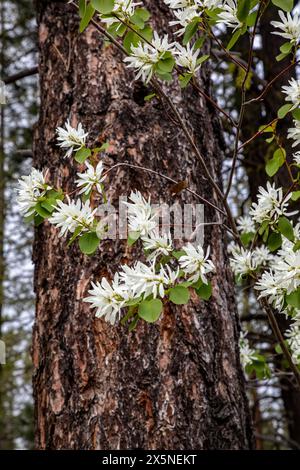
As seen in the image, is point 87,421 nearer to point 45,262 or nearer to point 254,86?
point 45,262

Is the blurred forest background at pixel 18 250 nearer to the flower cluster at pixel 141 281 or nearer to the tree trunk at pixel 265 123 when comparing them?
the tree trunk at pixel 265 123

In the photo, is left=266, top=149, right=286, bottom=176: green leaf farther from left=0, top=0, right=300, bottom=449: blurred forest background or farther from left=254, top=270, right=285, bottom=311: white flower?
left=0, top=0, right=300, bottom=449: blurred forest background

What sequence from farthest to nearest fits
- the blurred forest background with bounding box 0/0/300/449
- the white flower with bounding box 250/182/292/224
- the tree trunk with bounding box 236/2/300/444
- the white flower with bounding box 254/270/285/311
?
1. the blurred forest background with bounding box 0/0/300/449
2. the tree trunk with bounding box 236/2/300/444
3. the white flower with bounding box 250/182/292/224
4. the white flower with bounding box 254/270/285/311

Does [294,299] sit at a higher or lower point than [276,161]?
lower

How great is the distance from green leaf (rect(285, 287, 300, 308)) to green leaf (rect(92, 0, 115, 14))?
76 cm

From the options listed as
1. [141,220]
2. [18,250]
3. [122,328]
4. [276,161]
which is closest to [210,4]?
[276,161]

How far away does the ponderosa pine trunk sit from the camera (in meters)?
2.03

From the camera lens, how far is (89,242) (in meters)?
1.39

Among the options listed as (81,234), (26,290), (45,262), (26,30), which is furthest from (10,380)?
(81,234)

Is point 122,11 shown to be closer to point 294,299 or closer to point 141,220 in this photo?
point 141,220

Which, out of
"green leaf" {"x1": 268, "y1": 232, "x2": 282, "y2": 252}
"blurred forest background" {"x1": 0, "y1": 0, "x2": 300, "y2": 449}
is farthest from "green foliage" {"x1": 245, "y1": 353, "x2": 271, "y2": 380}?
"blurred forest background" {"x1": 0, "y1": 0, "x2": 300, "y2": 449}

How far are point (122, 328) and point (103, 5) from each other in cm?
119
